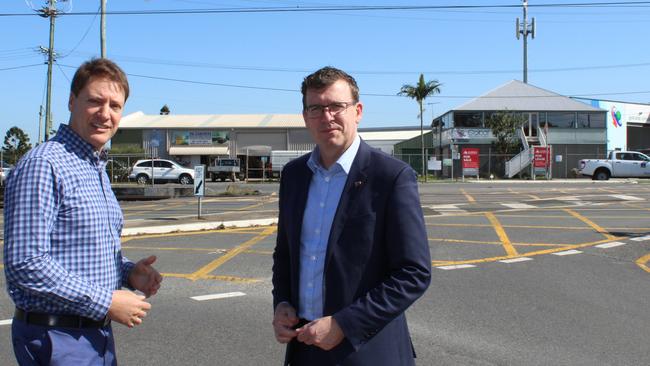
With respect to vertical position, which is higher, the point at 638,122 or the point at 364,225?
the point at 638,122

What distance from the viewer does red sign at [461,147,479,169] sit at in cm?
4081

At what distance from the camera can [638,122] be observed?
168ft

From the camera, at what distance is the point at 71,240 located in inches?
89.1

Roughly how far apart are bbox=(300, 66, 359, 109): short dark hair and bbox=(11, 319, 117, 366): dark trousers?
1335 millimetres

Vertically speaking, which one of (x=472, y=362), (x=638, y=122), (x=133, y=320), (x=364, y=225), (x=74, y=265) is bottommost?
(x=472, y=362)

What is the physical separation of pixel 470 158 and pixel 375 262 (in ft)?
131

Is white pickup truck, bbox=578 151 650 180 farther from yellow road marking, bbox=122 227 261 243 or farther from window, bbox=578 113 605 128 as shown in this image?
yellow road marking, bbox=122 227 261 243

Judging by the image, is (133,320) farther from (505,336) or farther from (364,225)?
(505,336)

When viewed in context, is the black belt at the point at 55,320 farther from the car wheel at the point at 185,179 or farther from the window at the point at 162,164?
the window at the point at 162,164

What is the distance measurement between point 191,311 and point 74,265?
3.94 metres

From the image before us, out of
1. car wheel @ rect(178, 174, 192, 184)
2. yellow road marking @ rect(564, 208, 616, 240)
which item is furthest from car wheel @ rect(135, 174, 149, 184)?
yellow road marking @ rect(564, 208, 616, 240)

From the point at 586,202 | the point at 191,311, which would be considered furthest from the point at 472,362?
the point at 586,202

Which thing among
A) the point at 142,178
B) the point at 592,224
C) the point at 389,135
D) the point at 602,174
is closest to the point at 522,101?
the point at 602,174

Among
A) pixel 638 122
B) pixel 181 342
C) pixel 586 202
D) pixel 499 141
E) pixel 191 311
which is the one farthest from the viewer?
pixel 638 122
